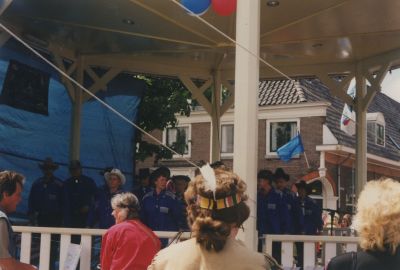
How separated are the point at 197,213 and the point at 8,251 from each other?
1.98 metres

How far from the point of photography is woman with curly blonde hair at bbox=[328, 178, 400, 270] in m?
2.76

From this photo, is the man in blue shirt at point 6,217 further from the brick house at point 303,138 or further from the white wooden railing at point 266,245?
the brick house at point 303,138

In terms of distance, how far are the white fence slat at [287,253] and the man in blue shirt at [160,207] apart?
2588 millimetres

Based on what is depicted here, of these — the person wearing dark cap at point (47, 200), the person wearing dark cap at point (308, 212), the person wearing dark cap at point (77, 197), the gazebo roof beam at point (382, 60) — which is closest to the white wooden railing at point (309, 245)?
the person wearing dark cap at point (77, 197)

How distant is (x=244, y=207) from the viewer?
8.79ft

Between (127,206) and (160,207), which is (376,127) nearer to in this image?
(160,207)

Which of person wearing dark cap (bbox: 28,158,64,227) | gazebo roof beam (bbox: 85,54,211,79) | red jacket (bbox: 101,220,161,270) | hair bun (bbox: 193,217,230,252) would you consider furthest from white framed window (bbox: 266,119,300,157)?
hair bun (bbox: 193,217,230,252)

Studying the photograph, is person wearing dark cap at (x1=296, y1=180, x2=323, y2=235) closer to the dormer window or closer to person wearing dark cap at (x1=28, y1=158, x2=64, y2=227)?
person wearing dark cap at (x1=28, y1=158, x2=64, y2=227)

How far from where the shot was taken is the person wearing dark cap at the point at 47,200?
8.64 metres

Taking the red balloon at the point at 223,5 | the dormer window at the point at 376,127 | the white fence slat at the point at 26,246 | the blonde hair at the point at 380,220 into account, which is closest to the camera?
the blonde hair at the point at 380,220

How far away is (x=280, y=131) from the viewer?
27.5 meters

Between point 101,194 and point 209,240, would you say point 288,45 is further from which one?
point 209,240

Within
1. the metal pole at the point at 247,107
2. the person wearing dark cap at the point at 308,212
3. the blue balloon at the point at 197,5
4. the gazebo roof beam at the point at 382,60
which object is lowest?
the person wearing dark cap at the point at 308,212

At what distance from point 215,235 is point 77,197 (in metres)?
6.48
